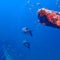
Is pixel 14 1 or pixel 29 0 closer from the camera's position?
pixel 29 0

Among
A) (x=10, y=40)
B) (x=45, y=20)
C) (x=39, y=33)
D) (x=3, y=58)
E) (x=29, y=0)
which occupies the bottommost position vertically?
(x=45, y=20)

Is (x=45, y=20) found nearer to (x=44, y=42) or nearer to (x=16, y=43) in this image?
(x=16, y=43)

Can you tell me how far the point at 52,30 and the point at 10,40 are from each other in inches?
146

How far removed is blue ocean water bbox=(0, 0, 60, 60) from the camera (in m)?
12.9

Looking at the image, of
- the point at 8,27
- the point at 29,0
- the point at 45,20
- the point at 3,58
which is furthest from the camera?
the point at 8,27

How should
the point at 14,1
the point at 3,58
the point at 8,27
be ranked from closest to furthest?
the point at 3,58 < the point at 14,1 < the point at 8,27

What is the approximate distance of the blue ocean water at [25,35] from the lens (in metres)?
12.9

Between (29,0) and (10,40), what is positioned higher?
(29,0)

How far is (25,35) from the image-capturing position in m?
15.5

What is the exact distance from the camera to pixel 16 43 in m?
14.9

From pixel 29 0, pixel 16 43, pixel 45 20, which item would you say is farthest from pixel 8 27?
pixel 45 20

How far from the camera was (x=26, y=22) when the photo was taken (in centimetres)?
1480

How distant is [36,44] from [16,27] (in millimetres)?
2078

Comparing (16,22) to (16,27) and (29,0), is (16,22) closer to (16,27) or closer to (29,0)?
(16,27)
